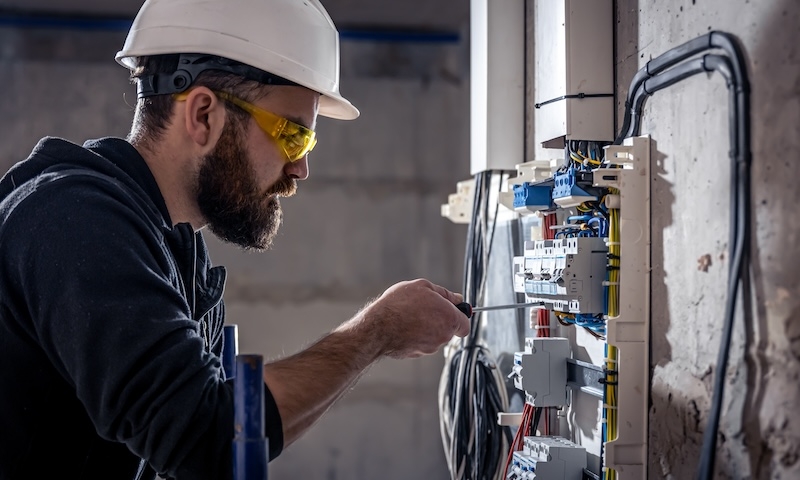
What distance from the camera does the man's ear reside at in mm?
1185

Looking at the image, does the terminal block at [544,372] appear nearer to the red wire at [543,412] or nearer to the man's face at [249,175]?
the red wire at [543,412]

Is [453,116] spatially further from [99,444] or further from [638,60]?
[99,444]

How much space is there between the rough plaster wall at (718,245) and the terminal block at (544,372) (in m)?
0.30

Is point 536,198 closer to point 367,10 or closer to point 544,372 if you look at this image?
point 544,372

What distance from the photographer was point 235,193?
4.04 feet

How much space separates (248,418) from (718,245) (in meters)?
0.72

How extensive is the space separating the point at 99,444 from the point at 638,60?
114 centimetres

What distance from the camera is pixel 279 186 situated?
1297 mm

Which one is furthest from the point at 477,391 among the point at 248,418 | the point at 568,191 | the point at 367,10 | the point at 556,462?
the point at 367,10

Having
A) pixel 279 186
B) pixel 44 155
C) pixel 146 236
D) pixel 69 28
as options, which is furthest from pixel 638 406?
pixel 69 28

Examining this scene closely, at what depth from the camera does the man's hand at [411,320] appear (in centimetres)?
114

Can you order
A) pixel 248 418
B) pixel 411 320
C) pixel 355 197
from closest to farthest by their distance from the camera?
pixel 248 418 < pixel 411 320 < pixel 355 197

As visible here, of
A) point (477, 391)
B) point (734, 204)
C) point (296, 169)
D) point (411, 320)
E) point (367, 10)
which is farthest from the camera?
point (367, 10)

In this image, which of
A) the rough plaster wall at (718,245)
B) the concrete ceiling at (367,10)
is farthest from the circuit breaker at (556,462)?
the concrete ceiling at (367,10)
